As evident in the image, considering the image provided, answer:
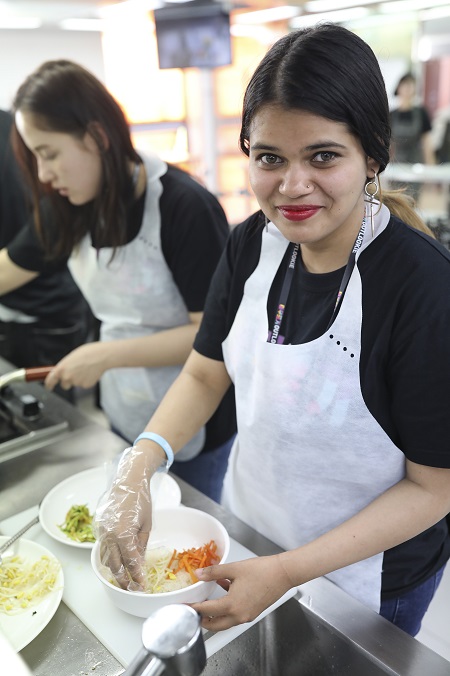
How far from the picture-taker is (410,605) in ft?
3.55

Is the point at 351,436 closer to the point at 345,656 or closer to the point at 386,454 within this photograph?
the point at 386,454

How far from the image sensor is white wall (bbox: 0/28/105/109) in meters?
5.39

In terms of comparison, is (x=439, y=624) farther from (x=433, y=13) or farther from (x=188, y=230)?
(x=433, y=13)

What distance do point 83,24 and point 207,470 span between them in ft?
15.8

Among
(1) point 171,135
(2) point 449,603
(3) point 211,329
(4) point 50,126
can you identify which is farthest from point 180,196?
(1) point 171,135

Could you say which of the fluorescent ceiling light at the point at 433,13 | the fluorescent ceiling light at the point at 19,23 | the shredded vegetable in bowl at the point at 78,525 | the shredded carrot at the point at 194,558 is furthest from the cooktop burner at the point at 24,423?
the fluorescent ceiling light at the point at 433,13

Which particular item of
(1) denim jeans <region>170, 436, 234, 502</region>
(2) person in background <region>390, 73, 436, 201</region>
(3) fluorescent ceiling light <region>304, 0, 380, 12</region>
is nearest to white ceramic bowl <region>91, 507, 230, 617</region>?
(1) denim jeans <region>170, 436, 234, 502</region>

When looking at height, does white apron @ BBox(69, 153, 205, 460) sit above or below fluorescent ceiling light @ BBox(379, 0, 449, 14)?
below

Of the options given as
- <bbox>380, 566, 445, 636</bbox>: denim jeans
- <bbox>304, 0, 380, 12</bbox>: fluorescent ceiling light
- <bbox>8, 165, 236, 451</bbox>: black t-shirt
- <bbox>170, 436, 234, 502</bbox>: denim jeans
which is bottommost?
<bbox>170, 436, 234, 502</bbox>: denim jeans

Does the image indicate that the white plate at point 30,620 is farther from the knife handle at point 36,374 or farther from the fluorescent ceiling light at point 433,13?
the fluorescent ceiling light at point 433,13

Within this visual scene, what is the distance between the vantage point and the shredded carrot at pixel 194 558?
0.96 m

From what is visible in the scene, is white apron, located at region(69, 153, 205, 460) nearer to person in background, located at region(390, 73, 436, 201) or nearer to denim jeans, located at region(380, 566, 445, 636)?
denim jeans, located at region(380, 566, 445, 636)

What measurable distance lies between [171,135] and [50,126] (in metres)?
5.26

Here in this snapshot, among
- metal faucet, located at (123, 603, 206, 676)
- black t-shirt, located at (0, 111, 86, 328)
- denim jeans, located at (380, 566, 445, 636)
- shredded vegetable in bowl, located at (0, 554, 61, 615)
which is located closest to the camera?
metal faucet, located at (123, 603, 206, 676)
